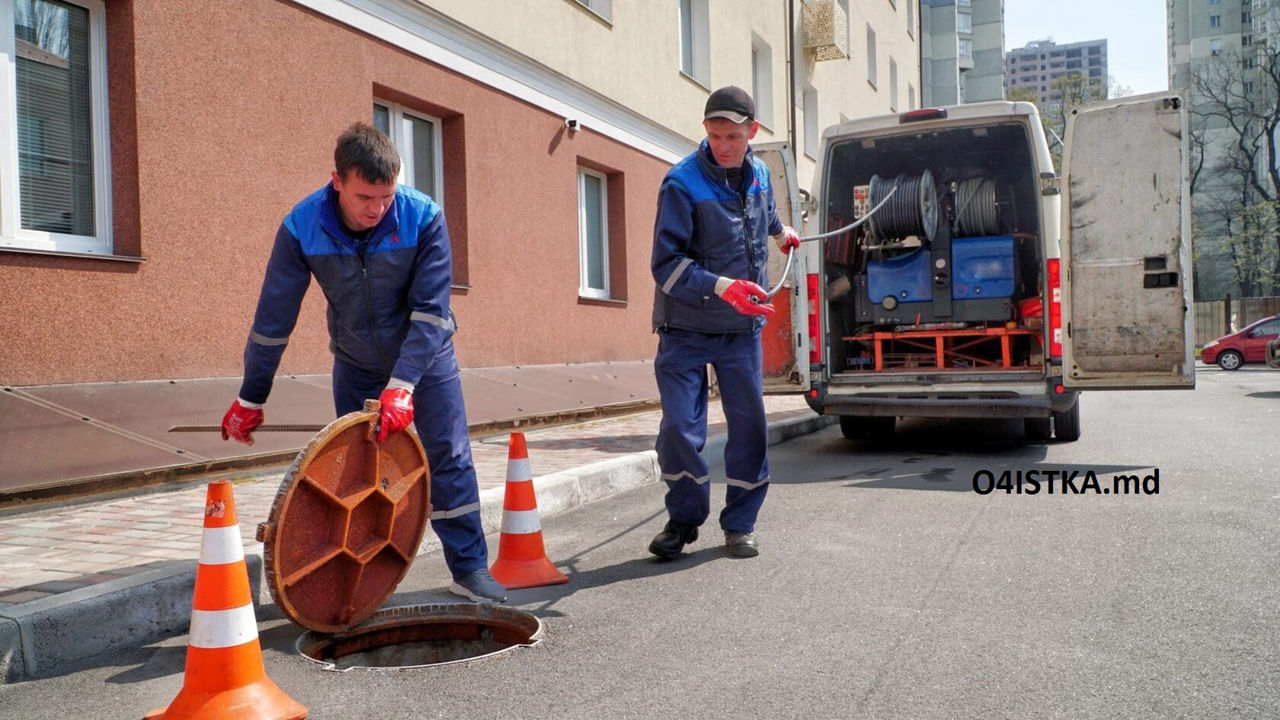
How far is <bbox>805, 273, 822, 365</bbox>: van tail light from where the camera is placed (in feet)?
27.3

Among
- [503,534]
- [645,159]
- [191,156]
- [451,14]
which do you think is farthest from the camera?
[645,159]

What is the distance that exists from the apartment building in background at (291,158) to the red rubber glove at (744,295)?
156 inches

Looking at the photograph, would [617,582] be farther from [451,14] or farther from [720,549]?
[451,14]

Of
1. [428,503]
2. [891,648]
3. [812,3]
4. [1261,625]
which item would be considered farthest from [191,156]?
[812,3]

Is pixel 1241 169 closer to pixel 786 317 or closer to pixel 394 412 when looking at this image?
pixel 786 317

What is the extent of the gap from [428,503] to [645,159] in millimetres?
10519

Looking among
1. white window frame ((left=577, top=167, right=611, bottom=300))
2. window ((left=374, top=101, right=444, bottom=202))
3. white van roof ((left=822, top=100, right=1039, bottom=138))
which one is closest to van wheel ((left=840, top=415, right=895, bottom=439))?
white van roof ((left=822, top=100, right=1039, bottom=138))

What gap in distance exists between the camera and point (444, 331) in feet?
12.3

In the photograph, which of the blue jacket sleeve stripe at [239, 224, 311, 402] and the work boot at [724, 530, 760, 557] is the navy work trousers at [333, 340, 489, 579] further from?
the work boot at [724, 530, 760, 557]

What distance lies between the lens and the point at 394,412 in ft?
11.1

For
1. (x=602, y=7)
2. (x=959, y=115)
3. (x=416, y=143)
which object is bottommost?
(x=959, y=115)

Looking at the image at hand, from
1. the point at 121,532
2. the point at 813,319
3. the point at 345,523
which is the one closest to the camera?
the point at 345,523

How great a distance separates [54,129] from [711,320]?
14.3ft

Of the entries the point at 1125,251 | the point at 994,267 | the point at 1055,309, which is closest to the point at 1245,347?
the point at 994,267
